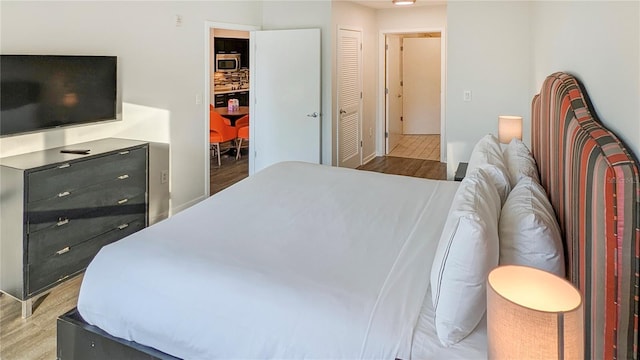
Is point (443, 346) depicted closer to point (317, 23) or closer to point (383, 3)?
point (317, 23)

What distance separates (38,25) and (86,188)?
117 centimetres

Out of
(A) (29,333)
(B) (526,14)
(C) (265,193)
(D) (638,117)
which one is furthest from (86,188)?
(B) (526,14)

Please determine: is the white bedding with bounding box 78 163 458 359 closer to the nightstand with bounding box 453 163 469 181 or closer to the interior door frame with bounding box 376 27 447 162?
the nightstand with bounding box 453 163 469 181

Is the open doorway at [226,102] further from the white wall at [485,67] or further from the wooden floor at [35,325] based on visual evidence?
the white wall at [485,67]

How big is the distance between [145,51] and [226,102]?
5.36m

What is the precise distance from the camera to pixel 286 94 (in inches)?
221

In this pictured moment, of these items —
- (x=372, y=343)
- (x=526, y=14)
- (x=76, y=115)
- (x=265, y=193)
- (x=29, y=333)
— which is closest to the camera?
(x=372, y=343)

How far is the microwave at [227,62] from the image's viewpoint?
906 centimetres

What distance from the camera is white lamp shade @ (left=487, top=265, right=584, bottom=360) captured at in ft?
2.95

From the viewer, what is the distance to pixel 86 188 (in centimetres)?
315

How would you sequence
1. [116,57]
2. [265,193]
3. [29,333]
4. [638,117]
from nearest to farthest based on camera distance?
[638,117], [29,333], [265,193], [116,57]

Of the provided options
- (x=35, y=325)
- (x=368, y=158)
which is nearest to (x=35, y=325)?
(x=35, y=325)

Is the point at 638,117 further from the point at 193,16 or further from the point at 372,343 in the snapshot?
the point at 193,16

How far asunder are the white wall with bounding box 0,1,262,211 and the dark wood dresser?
1.22ft
